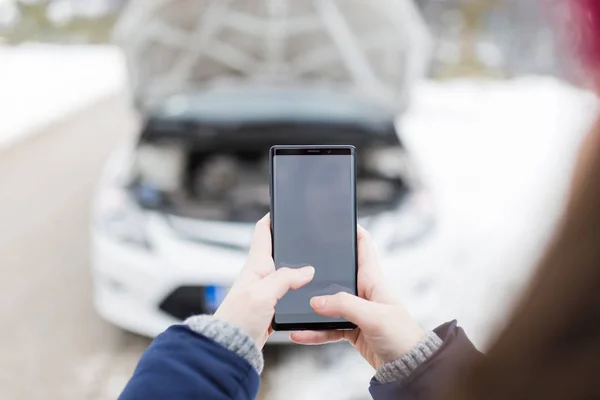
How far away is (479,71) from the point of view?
609cm

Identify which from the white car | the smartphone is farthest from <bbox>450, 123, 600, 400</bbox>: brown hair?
the white car

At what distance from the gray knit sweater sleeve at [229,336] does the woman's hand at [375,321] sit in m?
0.13

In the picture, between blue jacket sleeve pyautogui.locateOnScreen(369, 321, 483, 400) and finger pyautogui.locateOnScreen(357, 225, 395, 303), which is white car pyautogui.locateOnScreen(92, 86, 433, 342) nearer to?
finger pyautogui.locateOnScreen(357, 225, 395, 303)

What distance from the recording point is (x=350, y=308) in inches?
22.1

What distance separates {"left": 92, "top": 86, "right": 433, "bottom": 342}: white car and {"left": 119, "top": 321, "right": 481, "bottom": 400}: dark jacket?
0.89m

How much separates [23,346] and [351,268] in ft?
3.90

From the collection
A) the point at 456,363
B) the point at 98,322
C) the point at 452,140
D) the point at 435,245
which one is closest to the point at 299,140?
the point at 435,245

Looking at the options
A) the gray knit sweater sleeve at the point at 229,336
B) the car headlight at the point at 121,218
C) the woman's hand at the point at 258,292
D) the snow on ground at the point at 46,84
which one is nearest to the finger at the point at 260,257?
the woman's hand at the point at 258,292

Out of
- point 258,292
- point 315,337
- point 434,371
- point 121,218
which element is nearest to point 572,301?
point 434,371

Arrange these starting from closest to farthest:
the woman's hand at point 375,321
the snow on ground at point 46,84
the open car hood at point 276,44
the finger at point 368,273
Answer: the woman's hand at point 375,321 < the finger at point 368,273 < the open car hood at point 276,44 < the snow on ground at point 46,84

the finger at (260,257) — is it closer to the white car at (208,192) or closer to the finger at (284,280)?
the finger at (284,280)

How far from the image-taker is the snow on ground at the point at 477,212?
41 centimetres

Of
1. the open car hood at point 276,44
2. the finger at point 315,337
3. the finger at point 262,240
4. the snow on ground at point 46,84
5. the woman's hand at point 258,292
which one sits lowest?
the snow on ground at point 46,84

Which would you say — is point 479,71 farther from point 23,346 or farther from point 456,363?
point 456,363
